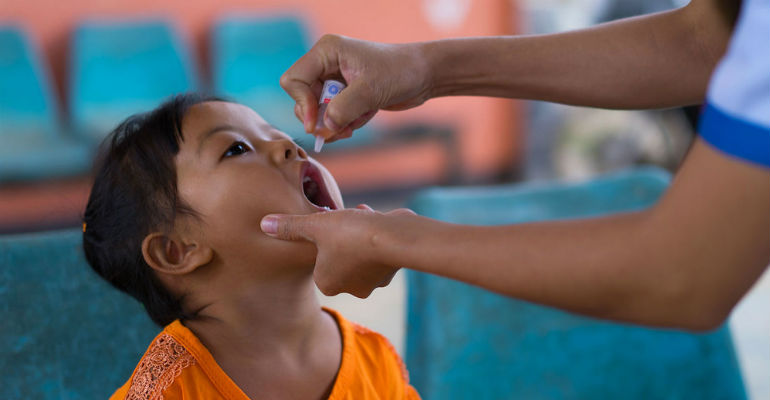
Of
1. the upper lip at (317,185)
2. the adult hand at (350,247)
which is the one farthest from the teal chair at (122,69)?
the adult hand at (350,247)

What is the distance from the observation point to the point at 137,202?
1178 millimetres

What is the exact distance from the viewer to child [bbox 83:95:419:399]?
3.71 ft

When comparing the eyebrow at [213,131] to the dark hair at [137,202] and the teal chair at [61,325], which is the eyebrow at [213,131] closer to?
the dark hair at [137,202]

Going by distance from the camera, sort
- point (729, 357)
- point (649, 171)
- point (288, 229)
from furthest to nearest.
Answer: point (649, 171) < point (729, 357) < point (288, 229)

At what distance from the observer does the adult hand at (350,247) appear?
83 cm

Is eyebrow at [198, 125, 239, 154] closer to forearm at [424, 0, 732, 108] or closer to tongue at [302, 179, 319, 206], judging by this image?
tongue at [302, 179, 319, 206]

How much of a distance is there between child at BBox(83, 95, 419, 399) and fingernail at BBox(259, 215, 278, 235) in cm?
5

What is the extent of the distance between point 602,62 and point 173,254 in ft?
2.33

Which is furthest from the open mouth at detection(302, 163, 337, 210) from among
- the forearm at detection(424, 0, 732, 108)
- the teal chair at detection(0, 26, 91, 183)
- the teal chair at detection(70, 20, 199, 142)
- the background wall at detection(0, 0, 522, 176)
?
the background wall at detection(0, 0, 522, 176)

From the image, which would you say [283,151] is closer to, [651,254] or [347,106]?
[347,106]

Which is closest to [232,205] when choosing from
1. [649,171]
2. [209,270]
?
[209,270]

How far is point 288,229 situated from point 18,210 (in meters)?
3.30

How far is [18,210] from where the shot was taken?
3.83m

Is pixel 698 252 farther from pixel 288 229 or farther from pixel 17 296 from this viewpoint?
pixel 17 296
